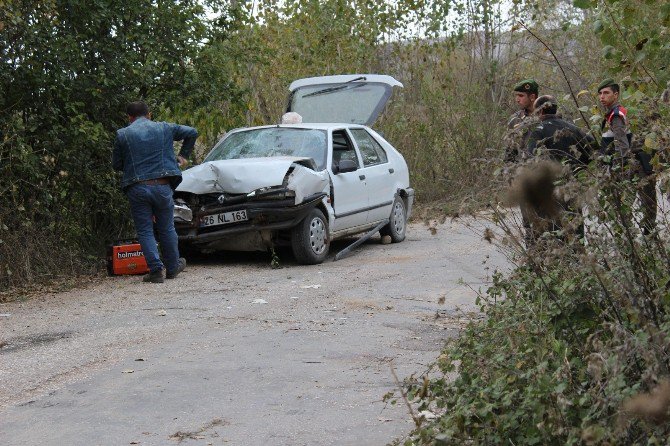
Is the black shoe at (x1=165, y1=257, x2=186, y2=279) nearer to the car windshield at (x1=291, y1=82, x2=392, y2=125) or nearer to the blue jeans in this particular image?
the blue jeans

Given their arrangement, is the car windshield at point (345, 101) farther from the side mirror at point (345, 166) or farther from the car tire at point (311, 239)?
the car tire at point (311, 239)

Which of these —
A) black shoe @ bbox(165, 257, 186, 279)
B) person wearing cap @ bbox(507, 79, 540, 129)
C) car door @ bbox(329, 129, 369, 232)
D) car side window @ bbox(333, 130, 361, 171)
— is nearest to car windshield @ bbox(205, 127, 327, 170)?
car door @ bbox(329, 129, 369, 232)

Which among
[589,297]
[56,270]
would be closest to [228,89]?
[56,270]

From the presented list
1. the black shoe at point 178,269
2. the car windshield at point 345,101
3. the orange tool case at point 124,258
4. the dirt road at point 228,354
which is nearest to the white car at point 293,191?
the black shoe at point 178,269

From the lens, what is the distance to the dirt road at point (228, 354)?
6.39 metres

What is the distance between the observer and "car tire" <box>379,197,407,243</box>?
16016 mm

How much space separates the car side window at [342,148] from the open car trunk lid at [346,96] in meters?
2.16

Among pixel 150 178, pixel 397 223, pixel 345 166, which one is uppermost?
pixel 150 178

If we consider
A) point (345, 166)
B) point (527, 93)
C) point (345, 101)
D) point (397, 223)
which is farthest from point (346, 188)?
point (527, 93)

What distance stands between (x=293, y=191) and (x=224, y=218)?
88 centimetres

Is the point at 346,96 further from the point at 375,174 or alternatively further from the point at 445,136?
the point at 445,136

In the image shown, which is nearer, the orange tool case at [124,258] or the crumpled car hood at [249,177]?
the orange tool case at [124,258]

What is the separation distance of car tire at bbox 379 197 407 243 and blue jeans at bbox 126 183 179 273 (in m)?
3.99

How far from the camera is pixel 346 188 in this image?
1462 cm
